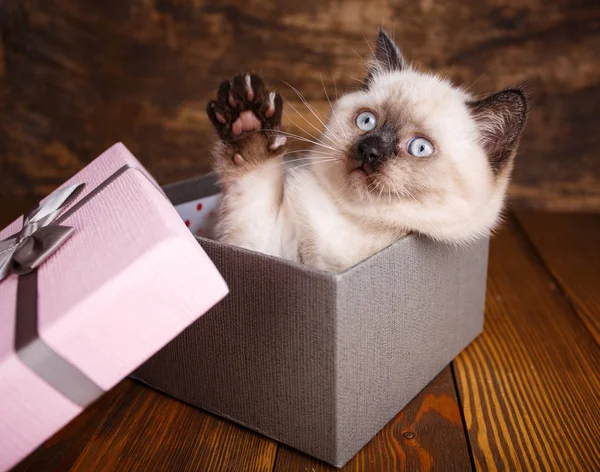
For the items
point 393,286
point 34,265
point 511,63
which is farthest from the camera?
point 511,63

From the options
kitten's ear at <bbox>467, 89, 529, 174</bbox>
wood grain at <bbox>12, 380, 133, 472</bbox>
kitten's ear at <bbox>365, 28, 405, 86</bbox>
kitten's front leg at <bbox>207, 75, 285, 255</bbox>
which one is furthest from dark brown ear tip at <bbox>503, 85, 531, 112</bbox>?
wood grain at <bbox>12, 380, 133, 472</bbox>

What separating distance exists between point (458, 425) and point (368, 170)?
48 cm

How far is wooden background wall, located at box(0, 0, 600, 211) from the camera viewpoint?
6.82ft

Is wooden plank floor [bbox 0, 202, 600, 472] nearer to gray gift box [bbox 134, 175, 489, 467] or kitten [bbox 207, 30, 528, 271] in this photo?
gray gift box [bbox 134, 175, 489, 467]

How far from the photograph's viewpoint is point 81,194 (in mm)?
1109

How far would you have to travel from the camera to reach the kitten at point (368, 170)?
3.55 feet

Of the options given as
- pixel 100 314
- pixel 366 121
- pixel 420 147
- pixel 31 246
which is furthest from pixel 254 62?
Answer: pixel 100 314

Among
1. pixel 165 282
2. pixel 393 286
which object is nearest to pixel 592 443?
pixel 393 286

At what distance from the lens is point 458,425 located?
1.12 meters

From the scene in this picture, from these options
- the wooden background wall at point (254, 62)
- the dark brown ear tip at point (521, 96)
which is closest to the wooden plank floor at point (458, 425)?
the dark brown ear tip at point (521, 96)

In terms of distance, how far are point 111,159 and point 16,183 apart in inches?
54.0

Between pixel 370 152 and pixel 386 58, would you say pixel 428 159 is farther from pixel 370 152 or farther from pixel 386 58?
pixel 386 58

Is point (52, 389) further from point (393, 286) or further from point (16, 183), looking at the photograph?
point (16, 183)

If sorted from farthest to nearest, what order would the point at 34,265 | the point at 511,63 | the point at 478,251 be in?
1. the point at 511,63
2. the point at 478,251
3. the point at 34,265
